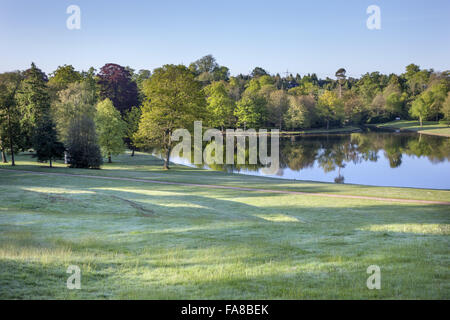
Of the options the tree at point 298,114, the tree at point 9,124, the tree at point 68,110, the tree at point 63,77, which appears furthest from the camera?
the tree at point 298,114

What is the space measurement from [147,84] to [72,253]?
113 ft

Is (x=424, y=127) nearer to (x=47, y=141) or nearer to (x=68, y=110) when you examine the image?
(x=68, y=110)

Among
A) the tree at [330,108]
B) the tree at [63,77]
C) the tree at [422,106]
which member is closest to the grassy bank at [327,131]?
the tree at [330,108]

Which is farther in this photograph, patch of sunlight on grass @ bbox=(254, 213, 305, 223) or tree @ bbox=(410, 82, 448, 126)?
tree @ bbox=(410, 82, 448, 126)

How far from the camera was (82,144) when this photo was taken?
41750 millimetres

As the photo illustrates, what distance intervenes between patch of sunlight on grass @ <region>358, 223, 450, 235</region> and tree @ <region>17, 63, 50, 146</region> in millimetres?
39621

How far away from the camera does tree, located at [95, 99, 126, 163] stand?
48.2m

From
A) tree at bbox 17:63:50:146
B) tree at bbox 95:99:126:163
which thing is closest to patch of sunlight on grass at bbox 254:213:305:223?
tree at bbox 17:63:50:146

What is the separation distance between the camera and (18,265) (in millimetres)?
8344

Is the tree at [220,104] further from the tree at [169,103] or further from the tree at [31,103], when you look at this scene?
the tree at [169,103]

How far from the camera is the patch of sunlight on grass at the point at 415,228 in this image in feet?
46.1

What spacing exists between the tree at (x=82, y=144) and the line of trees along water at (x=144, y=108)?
0.10m

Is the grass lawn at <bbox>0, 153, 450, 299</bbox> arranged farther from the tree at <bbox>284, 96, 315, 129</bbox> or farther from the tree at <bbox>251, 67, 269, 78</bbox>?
the tree at <bbox>251, 67, 269, 78</bbox>

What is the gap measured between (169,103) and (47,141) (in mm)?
13365
